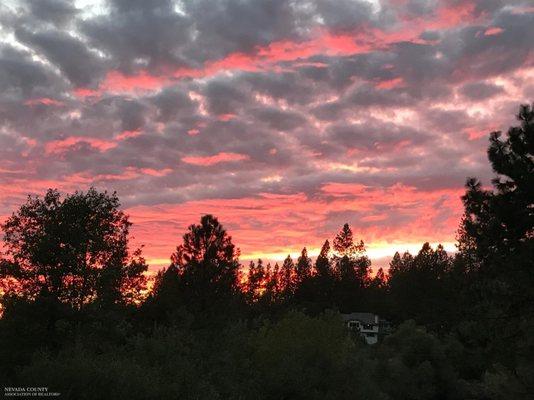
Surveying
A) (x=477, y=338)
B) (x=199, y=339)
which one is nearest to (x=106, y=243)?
(x=199, y=339)

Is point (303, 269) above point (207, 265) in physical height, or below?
above

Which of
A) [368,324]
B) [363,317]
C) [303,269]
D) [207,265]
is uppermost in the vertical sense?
[303,269]

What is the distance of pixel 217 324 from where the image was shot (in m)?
58.9

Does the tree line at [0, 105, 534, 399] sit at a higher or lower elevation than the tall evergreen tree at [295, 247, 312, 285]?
lower

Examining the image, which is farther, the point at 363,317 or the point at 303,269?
the point at 303,269

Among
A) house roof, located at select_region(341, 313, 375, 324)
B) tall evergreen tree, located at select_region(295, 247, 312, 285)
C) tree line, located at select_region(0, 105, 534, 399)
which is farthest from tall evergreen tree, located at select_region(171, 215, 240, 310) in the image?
tall evergreen tree, located at select_region(295, 247, 312, 285)

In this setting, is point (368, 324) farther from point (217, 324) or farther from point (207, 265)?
point (217, 324)

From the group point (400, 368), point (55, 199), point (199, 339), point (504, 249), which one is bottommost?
point (400, 368)

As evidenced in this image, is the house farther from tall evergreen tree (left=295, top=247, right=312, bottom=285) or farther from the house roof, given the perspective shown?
tall evergreen tree (left=295, top=247, right=312, bottom=285)

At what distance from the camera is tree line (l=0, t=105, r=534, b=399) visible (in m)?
28.4

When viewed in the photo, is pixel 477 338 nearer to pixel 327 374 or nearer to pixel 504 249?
pixel 504 249

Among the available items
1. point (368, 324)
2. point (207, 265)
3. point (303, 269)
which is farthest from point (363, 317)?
point (207, 265)

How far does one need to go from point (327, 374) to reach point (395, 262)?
6188 inches

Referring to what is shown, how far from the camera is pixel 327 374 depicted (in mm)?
44000
